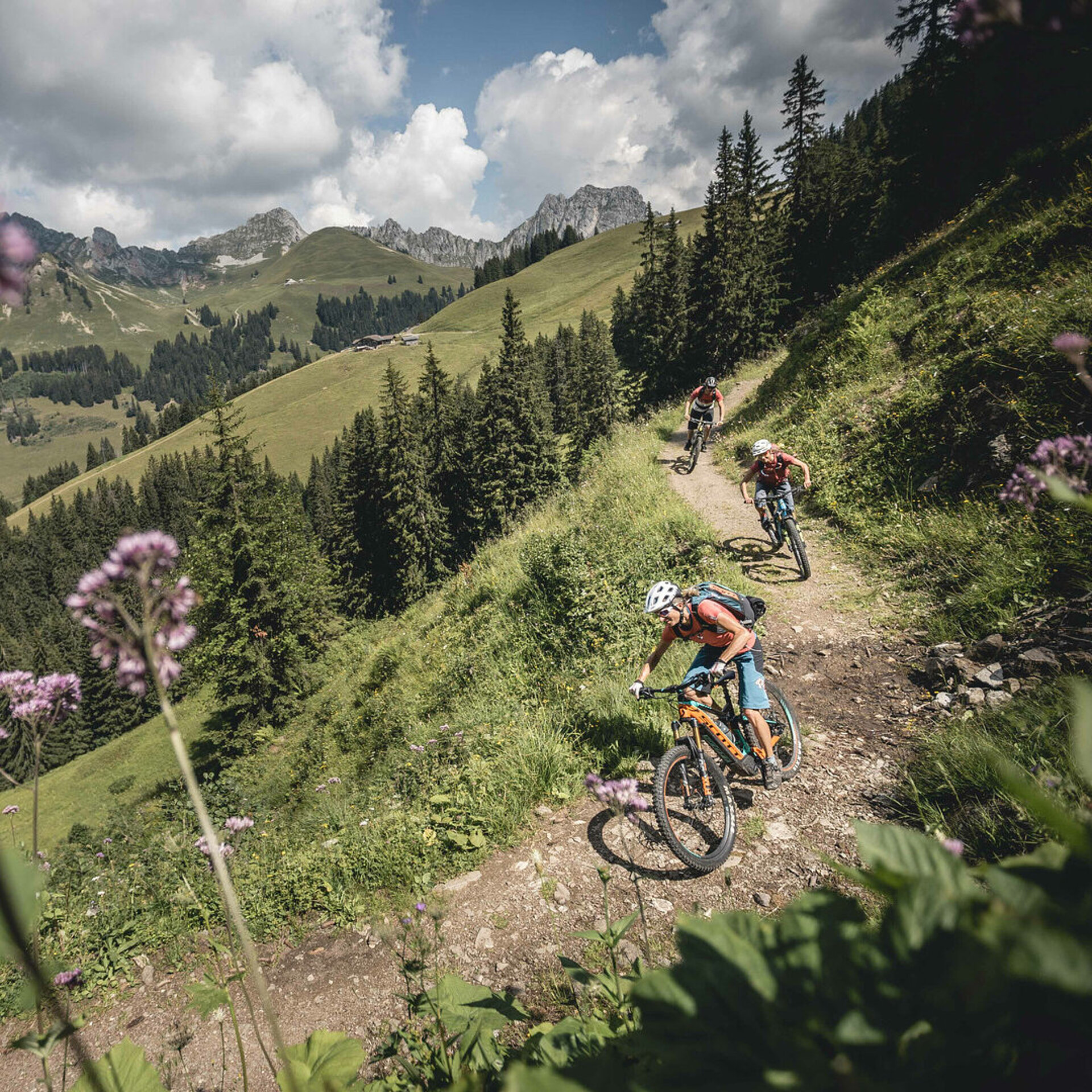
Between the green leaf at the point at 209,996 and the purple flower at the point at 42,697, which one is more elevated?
the purple flower at the point at 42,697

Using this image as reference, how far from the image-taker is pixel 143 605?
1.56 metres

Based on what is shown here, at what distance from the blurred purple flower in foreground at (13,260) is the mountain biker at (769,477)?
10686mm

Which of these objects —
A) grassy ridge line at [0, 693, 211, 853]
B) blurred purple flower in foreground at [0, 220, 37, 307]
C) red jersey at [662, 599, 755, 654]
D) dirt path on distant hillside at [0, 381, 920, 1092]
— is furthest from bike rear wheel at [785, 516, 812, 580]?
grassy ridge line at [0, 693, 211, 853]

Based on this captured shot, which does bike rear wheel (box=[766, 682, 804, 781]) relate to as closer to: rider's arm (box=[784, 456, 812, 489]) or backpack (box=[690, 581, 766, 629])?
backpack (box=[690, 581, 766, 629])

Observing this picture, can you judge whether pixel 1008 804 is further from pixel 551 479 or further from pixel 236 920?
pixel 551 479

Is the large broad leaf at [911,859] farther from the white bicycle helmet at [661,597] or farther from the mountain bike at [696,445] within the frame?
the mountain bike at [696,445]

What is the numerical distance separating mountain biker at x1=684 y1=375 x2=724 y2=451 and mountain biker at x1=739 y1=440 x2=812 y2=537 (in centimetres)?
533

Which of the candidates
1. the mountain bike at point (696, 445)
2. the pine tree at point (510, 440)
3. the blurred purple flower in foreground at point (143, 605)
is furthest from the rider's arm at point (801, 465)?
the pine tree at point (510, 440)

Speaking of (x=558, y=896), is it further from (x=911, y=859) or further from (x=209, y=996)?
(x=911, y=859)

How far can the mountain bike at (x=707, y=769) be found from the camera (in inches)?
215

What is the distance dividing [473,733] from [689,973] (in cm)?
774

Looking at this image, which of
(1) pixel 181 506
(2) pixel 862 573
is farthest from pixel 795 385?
(1) pixel 181 506

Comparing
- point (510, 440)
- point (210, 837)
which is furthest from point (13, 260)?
point (510, 440)

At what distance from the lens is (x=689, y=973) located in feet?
3.64
